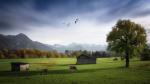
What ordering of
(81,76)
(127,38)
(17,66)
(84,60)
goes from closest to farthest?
(81,76) → (17,66) → (127,38) → (84,60)

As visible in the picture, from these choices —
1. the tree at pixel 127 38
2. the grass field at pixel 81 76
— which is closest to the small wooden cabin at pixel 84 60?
the tree at pixel 127 38

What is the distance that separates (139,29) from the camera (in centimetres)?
6775

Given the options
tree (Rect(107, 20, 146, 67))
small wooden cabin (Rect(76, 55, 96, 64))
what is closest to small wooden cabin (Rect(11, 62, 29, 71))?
tree (Rect(107, 20, 146, 67))

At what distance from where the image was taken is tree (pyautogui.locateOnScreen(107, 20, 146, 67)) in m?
67.7

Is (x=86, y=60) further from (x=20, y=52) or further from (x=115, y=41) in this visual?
(x=20, y=52)

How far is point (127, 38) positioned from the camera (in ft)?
227

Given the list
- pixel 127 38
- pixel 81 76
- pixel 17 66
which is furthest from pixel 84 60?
pixel 81 76

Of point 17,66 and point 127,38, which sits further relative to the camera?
point 127,38

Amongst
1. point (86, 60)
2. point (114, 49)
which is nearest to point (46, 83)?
point (114, 49)

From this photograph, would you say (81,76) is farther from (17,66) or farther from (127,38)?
(127,38)

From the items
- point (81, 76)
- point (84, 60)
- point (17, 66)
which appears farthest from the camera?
point (84, 60)

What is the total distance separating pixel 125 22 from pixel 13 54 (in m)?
133

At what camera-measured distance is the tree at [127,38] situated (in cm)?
6769

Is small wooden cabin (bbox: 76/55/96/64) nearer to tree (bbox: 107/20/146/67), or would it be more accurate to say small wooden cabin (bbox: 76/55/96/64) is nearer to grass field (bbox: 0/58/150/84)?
tree (bbox: 107/20/146/67)
